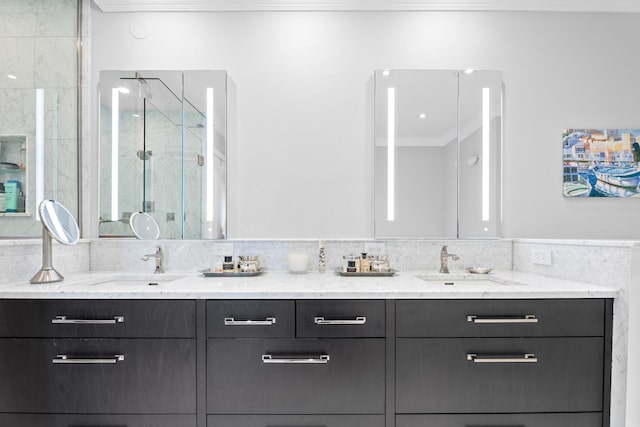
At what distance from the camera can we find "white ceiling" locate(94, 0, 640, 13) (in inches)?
79.5

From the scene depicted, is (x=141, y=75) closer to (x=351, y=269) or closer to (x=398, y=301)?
(x=351, y=269)

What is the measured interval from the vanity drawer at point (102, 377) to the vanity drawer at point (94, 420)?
0.08ft

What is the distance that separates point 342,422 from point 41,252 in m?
1.76

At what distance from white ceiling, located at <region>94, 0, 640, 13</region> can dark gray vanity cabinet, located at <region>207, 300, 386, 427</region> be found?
73.8 inches

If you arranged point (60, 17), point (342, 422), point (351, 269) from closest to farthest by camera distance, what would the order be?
point (342, 422) → point (351, 269) → point (60, 17)

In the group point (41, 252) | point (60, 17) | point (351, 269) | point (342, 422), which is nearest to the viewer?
point (342, 422)

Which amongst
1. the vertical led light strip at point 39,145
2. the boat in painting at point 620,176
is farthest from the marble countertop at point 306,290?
the boat in painting at point 620,176

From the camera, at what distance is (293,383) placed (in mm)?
1333

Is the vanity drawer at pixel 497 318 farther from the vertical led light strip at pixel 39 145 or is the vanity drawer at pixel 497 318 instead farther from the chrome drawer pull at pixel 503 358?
the vertical led light strip at pixel 39 145

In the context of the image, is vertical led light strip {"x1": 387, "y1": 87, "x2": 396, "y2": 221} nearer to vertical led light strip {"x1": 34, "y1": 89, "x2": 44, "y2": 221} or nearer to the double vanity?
the double vanity

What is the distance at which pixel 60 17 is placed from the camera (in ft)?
6.48

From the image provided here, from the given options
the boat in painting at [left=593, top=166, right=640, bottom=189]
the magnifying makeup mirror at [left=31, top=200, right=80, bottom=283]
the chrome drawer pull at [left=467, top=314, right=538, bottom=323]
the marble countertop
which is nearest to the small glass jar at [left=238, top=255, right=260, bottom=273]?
the marble countertop

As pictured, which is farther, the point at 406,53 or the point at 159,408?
the point at 406,53

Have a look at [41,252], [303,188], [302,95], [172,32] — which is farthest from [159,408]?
[172,32]
